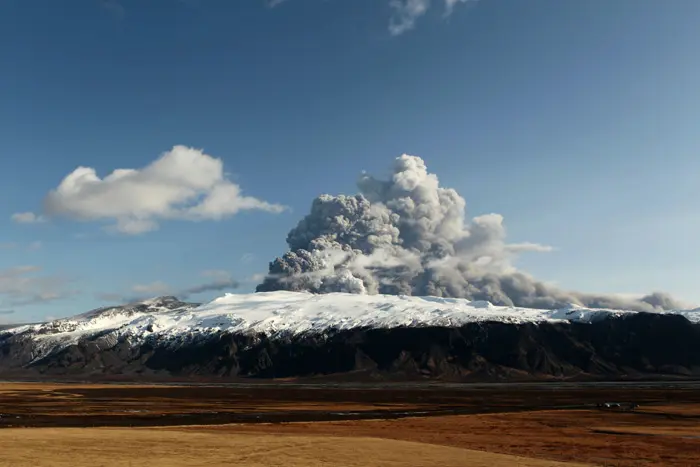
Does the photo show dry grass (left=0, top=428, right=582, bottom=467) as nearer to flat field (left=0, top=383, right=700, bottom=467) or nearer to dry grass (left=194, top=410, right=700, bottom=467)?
flat field (left=0, top=383, right=700, bottom=467)

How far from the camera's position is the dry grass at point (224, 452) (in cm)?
4225

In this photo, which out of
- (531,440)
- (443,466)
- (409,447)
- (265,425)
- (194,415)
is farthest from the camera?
(194,415)

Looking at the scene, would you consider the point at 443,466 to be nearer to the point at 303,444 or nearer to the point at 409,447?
the point at 409,447

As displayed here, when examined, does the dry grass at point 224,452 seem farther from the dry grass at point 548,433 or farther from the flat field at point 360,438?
the dry grass at point 548,433

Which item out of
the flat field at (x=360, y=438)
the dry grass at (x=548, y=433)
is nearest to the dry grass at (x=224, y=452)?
the flat field at (x=360, y=438)

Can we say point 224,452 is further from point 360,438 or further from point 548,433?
point 548,433

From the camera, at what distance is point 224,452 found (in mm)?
47469

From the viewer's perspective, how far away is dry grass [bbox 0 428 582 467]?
42250mm

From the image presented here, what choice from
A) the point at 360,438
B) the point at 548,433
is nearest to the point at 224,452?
the point at 360,438

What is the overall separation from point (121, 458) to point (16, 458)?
7237mm

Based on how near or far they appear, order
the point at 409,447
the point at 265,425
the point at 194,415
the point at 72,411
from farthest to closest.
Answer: the point at 72,411 → the point at 194,415 → the point at 265,425 → the point at 409,447

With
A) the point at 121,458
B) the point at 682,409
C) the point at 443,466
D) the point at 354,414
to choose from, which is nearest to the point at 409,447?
the point at 443,466

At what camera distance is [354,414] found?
3770 inches

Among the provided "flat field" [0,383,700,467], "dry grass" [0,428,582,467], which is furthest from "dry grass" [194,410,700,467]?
"dry grass" [0,428,582,467]
